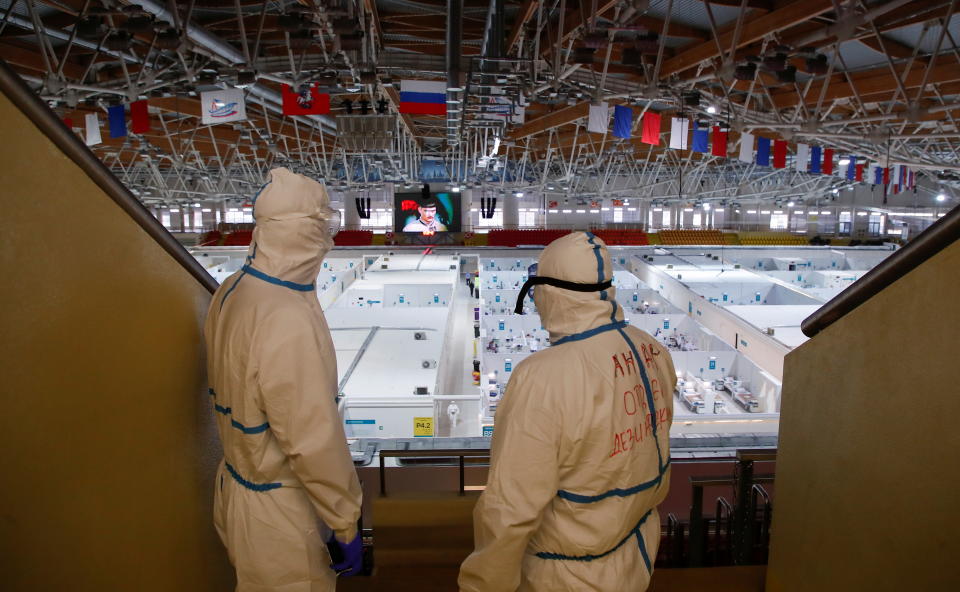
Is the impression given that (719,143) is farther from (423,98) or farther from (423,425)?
(423,425)

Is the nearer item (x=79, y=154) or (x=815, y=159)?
(x=79, y=154)

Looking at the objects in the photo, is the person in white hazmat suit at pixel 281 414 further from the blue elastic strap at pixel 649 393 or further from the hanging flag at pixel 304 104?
the hanging flag at pixel 304 104

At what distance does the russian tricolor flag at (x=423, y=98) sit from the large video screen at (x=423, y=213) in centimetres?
2324

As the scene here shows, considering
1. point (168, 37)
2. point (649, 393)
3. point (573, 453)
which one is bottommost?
point (573, 453)

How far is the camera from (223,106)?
26.3 ft

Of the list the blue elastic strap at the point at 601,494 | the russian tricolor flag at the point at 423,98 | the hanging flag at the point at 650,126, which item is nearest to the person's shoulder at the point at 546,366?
the blue elastic strap at the point at 601,494

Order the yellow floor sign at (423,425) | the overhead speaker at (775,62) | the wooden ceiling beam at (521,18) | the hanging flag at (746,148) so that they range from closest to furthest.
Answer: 1. the yellow floor sign at (423,425)
2. the overhead speaker at (775,62)
3. the wooden ceiling beam at (521,18)
4. the hanging flag at (746,148)

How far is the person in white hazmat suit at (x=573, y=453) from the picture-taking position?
152cm

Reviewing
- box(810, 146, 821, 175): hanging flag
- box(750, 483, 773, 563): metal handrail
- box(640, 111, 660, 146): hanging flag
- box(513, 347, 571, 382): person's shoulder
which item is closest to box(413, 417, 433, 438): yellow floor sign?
box(750, 483, 773, 563): metal handrail

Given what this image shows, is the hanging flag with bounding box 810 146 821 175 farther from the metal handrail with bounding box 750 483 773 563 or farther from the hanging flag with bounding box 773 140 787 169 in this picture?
the metal handrail with bounding box 750 483 773 563

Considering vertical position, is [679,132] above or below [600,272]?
above

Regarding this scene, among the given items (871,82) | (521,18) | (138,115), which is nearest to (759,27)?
(521,18)

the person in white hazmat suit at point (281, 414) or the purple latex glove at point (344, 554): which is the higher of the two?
the person in white hazmat suit at point (281, 414)

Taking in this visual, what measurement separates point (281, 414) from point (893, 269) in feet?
5.43
